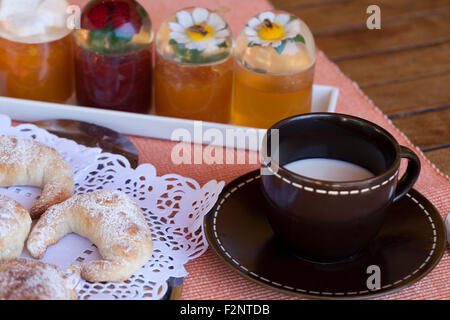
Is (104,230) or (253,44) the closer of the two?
(104,230)

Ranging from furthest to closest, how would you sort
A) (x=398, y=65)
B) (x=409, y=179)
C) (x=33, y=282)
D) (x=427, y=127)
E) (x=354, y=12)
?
(x=354, y=12) < (x=398, y=65) < (x=427, y=127) < (x=409, y=179) < (x=33, y=282)

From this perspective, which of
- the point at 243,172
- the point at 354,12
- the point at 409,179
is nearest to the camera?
the point at 409,179

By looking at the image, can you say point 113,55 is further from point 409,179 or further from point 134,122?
point 409,179

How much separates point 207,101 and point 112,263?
0.40m

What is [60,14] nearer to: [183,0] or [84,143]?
[84,143]

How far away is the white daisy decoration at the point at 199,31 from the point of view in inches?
39.6

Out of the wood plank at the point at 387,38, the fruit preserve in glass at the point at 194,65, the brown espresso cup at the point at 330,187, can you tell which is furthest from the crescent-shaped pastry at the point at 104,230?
the wood plank at the point at 387,38

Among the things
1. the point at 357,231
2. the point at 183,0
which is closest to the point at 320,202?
the point at 357,231

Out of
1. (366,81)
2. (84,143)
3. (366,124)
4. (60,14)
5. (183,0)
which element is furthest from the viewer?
(183,0)

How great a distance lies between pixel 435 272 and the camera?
0.77 m

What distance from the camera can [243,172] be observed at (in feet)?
3.14

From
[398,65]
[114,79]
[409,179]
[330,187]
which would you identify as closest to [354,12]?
[398,65]

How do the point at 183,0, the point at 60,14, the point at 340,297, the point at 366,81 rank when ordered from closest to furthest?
the point at 340,297 < the point at 60,14 < the point at 366,81 < the point at 183,0

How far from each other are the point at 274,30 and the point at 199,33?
0.11m
